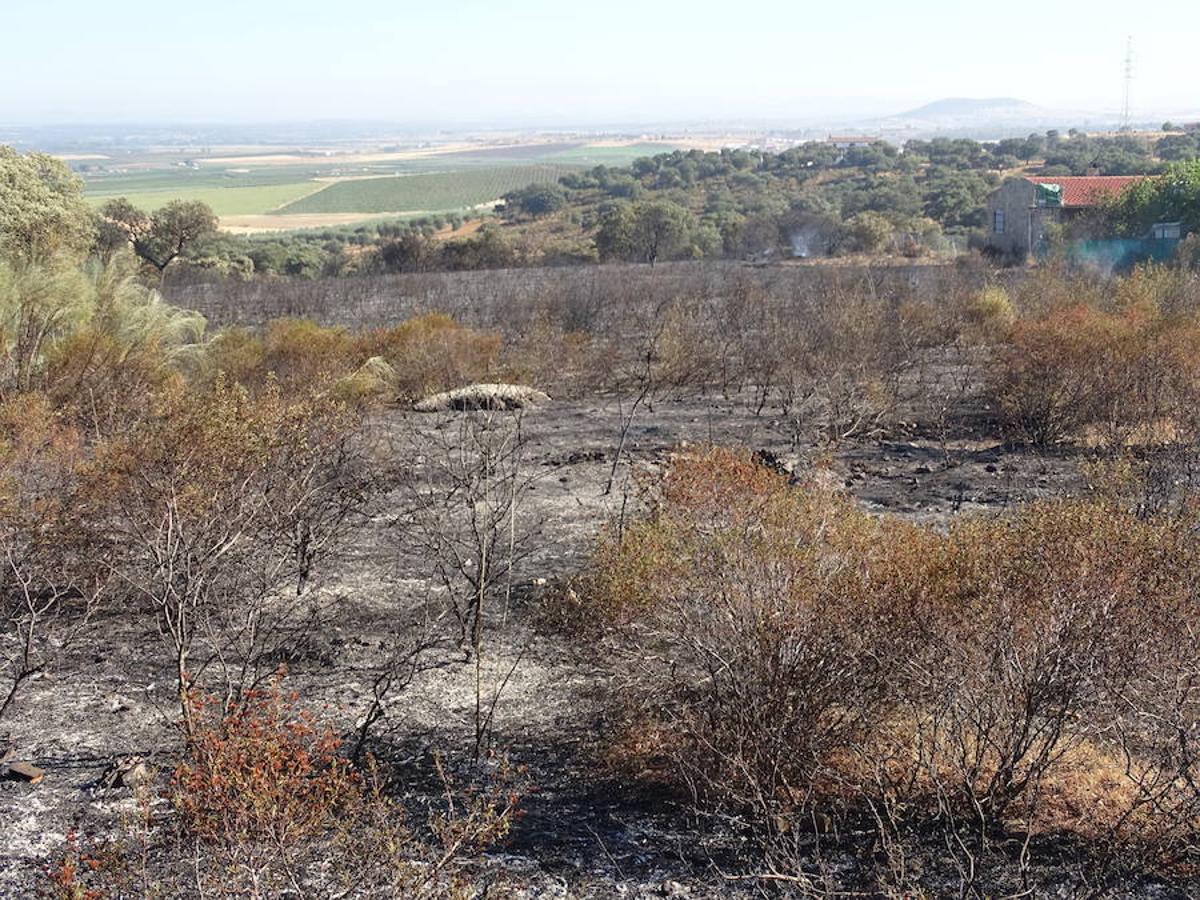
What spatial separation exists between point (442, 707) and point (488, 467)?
294cm

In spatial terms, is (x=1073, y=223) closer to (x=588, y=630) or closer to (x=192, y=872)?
(x=588, y=630)

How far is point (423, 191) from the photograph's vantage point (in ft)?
333

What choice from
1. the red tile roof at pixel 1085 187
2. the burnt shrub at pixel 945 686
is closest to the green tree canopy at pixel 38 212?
the burnt shrub at pixel 945 686

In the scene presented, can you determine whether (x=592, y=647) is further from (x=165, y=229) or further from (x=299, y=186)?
(x=299, y=186)

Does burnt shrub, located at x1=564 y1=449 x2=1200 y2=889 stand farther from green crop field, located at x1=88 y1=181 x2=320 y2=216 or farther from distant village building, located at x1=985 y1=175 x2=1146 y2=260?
green crop field, located at x1=88 y1=181 x2=320 y2=216

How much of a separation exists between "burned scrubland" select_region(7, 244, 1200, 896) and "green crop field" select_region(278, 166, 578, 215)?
76.5 m

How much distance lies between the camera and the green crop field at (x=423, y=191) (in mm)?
91312

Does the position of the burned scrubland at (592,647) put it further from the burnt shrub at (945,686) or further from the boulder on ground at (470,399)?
the boulder on ground at (470,399)

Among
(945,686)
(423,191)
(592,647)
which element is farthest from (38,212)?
Answer: (423,191)

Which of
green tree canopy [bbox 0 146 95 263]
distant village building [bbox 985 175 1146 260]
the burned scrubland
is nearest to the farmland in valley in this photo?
green tree canopy [bbox 0 146 95 263]

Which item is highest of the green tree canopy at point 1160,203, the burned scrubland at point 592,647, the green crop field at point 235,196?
the green crop field at point 235,196

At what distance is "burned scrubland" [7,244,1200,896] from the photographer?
6.25m

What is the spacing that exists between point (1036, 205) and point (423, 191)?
71.4 metres

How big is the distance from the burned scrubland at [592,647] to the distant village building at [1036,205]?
23823mm
